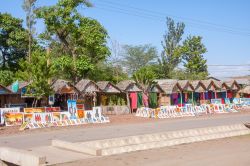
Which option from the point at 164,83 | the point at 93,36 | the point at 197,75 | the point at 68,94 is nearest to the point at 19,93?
the point at 68,94

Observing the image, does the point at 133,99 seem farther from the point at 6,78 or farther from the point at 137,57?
the point at 137,57

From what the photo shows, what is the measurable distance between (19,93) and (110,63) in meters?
32.1

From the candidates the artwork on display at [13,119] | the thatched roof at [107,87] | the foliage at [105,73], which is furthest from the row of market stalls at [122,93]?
the foliage at [105,73]

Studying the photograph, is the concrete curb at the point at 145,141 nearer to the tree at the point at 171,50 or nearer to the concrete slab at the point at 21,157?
the concrete slab at the point at 21,157

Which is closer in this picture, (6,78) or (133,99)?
(6,78)

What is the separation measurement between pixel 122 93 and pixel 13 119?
1924 centimetres

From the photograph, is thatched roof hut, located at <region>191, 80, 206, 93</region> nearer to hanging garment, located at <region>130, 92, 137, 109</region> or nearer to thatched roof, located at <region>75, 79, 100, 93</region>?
hanging garment, located at <region>130, 92, 137, 109</region>

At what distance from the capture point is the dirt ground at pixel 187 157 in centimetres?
1000

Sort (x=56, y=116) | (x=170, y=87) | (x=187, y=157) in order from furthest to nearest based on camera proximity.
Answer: (x=170, y=87)
(x=56, y=116)
(x=187, y=157)

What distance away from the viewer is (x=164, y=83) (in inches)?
2062

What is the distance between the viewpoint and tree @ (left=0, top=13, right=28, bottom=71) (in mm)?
50625

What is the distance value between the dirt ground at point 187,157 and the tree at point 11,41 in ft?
136

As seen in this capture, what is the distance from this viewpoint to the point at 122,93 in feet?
152

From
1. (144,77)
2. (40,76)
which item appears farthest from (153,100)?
(40,76)
